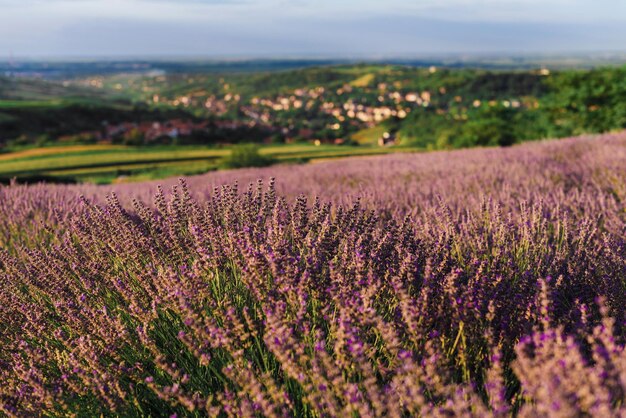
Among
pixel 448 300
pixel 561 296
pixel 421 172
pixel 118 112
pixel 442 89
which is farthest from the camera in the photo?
pixel 442 89

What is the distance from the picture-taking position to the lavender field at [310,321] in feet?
4.38

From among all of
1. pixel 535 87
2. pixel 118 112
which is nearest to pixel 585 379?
pixel 118 112

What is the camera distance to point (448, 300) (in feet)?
5.77

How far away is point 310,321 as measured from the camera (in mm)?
1960

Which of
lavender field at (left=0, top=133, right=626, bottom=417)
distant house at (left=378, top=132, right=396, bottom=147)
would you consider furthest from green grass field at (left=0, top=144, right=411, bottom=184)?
distant house at (left=378, top=132, right=396, bottom=147)

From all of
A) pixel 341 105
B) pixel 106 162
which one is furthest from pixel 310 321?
pixel 341 105

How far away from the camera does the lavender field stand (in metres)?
1.33

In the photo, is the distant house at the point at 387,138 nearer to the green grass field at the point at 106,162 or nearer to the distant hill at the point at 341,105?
the distant hill at the point at 341,105

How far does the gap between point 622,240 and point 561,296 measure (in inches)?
40.0

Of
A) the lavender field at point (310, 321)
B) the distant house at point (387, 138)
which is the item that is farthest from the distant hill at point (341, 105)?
the lavender field at point (310, 321)

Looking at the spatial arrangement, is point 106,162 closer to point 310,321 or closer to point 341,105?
point 310,321

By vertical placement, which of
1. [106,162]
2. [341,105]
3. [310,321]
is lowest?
[106,162]

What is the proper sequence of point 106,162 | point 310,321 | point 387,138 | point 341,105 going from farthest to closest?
point 341,105 → point 387,138 → point 106,162 → point 310,321

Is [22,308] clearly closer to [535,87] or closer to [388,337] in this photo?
[388,337]
